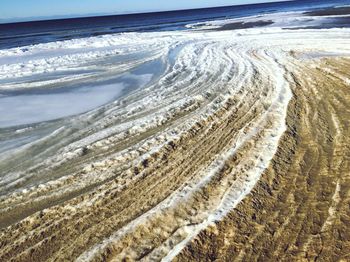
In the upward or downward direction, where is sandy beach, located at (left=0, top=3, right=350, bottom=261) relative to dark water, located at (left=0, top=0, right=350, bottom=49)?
upward

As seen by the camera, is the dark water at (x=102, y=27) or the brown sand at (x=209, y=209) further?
the dark water at (x=102, y=27)

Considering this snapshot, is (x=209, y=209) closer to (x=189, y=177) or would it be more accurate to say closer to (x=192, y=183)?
(x=192, y=183)

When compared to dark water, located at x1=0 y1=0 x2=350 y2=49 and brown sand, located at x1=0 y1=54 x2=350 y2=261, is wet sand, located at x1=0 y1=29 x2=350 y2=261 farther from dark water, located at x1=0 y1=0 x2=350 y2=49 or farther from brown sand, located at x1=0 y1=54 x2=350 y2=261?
dark water, located at x1=0 y1=0 x2=350 y2=49

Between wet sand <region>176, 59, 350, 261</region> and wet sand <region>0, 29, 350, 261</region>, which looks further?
wet sand <region>0, 29, 350, 261</region>

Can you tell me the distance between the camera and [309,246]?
149 inches

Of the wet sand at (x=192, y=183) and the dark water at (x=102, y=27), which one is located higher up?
the wet sand at (x=192, y=183)

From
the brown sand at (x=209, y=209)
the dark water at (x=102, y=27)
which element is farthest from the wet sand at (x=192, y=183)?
the dark water at (x=102, y=27)

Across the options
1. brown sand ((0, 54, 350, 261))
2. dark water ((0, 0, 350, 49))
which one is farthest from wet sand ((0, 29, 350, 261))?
dark water ((0, 0, 350, 49))

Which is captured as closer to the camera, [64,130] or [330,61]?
[64,130]

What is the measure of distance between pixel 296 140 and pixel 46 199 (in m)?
4.09

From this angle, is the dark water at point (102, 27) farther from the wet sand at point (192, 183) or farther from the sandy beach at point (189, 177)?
the wet sand at point (192, 183)

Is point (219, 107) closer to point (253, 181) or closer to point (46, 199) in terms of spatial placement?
point (253, 181)

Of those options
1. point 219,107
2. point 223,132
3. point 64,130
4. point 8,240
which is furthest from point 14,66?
point 8,240

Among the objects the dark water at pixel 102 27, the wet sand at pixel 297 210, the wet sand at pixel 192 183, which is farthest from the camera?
the dark water at pixel 102 27
